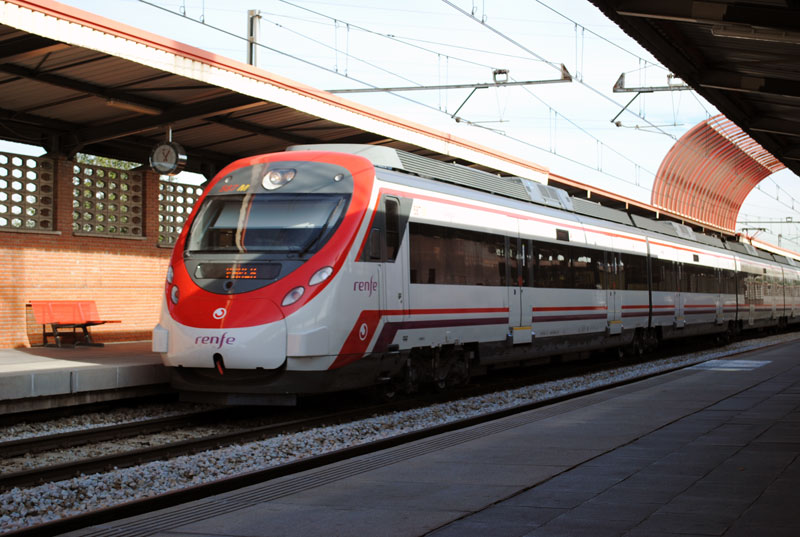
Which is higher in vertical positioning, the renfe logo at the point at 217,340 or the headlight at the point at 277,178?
the headlight at the point at 277,178

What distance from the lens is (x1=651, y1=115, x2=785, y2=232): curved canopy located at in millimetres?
53844

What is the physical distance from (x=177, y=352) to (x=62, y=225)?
7204 mm

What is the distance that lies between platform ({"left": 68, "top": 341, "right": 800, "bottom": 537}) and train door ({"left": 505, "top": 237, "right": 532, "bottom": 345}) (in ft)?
15.7

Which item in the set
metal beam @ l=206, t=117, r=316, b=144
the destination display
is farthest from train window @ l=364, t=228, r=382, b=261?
metal beam @ l=206, t=117, r=316, b=144

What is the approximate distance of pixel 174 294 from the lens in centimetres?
1095

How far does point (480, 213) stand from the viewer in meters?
13.9

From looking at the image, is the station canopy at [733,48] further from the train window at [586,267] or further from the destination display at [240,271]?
the destination display at [240,271]

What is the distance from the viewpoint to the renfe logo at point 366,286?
10.8 m

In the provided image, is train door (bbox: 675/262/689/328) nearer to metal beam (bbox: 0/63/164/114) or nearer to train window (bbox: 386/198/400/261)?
train window (bbox: 386/198/400/261)

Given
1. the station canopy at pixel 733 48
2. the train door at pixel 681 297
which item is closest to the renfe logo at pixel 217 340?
the station canopy at pixel 733 48

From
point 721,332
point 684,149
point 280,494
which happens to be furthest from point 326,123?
point 684,149

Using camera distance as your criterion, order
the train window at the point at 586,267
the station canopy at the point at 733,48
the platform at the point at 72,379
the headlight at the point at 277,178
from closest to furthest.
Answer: the station canopy at the point at 733,48 → the platform at the point at 72,379 → the headlight at the point at 277,178 → the train window at the point at 586,267

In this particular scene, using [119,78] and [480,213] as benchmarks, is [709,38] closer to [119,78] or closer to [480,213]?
[480,213]

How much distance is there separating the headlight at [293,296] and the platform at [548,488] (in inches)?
99.8
